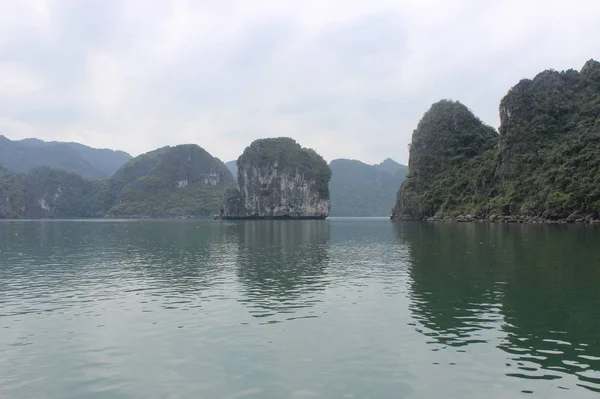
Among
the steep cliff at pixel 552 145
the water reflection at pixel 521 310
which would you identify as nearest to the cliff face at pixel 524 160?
the steep cliff at pixel 552 145

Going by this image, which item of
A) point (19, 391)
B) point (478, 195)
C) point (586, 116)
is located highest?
point (586, 116)

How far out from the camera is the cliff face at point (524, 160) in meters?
117

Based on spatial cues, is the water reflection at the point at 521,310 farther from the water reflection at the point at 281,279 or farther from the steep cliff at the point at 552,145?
the steep cliff at the point at 552,145

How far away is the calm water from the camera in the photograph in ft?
46.0

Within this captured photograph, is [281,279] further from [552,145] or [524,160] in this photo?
[552,145]

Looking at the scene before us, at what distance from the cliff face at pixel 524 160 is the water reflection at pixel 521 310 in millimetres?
79004

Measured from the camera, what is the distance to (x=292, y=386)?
13.9m

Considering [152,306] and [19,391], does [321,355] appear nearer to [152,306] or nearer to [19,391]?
[19,391]

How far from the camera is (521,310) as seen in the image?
22656 millimetres

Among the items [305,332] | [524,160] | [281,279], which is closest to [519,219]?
[524,160]

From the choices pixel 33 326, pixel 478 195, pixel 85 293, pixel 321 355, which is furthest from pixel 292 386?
pixel 478 195

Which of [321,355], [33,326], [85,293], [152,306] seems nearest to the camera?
[321,355]

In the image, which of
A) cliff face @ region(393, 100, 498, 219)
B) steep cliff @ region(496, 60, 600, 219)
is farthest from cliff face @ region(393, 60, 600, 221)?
cliff face @ region(393, 100, 498, 219)

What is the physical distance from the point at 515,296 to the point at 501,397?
1441 cm
